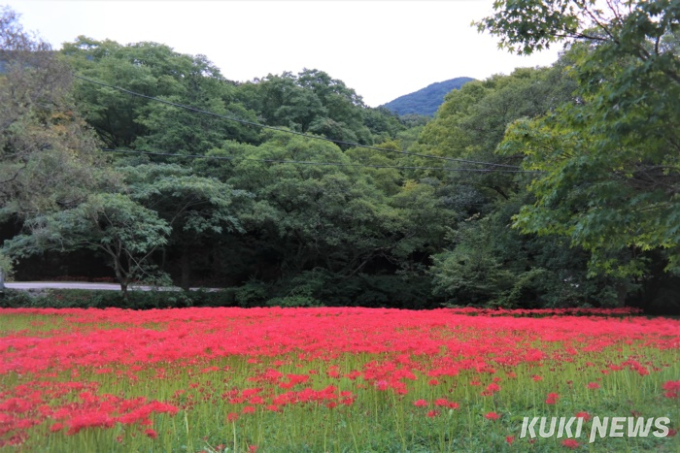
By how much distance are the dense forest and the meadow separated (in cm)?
180

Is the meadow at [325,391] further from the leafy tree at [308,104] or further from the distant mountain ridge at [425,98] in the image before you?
the distant mountain ridge at [425,98]

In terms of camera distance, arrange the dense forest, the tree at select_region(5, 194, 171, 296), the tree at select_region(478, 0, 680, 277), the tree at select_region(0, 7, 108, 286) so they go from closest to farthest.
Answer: the tree at select_region(478, 0, 680, 277) < the dense forest < the tree at select_region(0, 7, 108, 286) < the tree at select_region(5, 194, 171, 296)

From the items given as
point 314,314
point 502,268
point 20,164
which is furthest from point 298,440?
point 502,268

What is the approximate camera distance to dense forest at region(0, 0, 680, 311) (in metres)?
6.09

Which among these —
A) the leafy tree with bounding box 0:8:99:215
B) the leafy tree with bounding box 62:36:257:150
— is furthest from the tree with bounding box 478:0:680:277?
the leafy tree with bounding box 62:36:257:150

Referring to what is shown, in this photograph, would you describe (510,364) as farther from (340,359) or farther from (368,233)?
(368,233)

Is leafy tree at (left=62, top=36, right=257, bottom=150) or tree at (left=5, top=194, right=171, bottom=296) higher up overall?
leafy tree at (left=62, top=36, right=257, bottom=150)

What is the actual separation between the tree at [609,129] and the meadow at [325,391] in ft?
5.43

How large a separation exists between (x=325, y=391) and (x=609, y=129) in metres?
4.01

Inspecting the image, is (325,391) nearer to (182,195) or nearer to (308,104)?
(182,195)

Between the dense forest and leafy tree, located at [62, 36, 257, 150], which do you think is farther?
leafy tree, located at [62, 36, 257, 150]

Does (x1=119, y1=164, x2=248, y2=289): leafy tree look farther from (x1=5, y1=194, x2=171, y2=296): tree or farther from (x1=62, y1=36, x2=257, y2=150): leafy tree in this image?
(x1=62, y1=36, x2=257, y2=150): leafy tree

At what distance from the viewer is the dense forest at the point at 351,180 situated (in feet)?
20.0

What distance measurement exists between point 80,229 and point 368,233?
10.1 m
